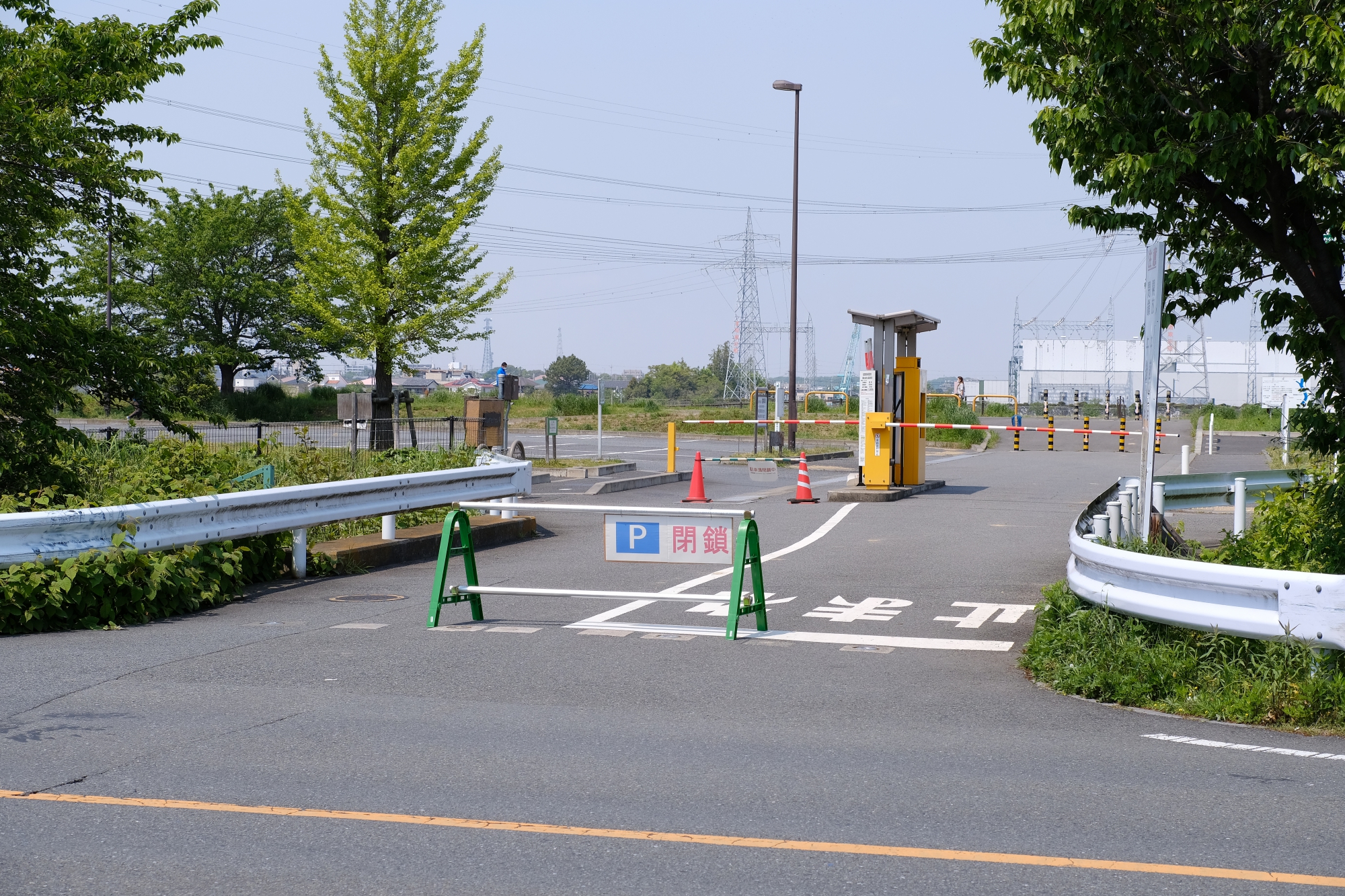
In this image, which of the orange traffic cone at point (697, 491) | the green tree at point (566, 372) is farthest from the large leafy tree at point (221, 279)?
the green tree at point (566, 372)

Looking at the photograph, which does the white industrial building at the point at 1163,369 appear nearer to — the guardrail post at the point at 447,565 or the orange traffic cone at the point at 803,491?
the orange traffic cone at the point at 803,491

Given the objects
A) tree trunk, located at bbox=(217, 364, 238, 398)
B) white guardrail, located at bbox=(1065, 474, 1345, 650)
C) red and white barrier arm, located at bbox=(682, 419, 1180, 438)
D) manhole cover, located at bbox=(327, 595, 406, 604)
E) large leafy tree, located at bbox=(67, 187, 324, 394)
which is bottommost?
manhole cover, located at bbox=(327, 595, 406, 604)

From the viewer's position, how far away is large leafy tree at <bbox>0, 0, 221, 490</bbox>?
41.9ft

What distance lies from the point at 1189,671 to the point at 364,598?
670 centimetres

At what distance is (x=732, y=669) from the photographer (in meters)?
8.12

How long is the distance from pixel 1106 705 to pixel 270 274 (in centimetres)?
5662

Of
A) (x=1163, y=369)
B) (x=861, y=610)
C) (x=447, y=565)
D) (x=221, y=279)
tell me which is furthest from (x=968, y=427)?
(x=1163, y=369)

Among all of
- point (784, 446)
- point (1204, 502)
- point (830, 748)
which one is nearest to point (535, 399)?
point (784, 446)

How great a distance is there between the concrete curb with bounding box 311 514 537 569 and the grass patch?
6419 mm

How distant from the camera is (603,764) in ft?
19.2

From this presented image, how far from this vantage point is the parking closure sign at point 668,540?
9.32 meters

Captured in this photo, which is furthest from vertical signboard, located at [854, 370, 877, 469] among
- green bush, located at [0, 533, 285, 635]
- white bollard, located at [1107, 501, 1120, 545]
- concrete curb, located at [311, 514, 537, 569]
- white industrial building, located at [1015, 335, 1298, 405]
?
white industrial building, located at [1015, 335, 1298, 405]

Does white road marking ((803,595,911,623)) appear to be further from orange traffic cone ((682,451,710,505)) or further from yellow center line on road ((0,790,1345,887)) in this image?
orange traffic cone ((682,451,710,505))

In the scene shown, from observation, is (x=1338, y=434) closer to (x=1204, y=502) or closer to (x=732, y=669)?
(x=732, y=669)
